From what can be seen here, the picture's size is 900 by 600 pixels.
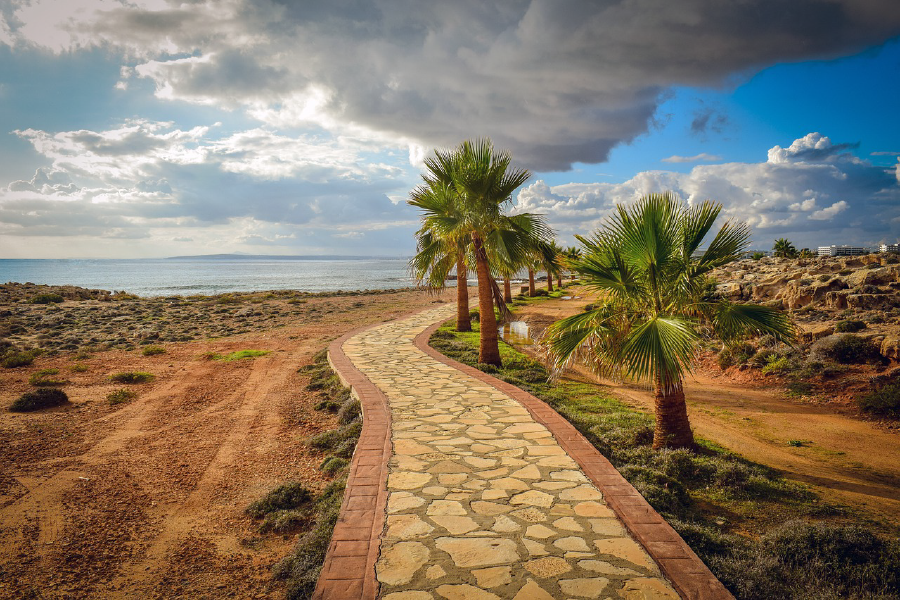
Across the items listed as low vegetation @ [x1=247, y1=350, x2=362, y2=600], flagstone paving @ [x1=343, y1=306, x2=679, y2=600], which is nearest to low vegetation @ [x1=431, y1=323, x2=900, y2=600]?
flagstone paving @ [x1=343, y1=306, x2=679, y2=600]

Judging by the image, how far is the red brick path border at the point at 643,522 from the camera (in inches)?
128

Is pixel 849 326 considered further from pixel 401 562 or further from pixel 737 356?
pixel 401 562

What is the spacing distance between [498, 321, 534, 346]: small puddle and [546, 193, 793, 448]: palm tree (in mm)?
11613

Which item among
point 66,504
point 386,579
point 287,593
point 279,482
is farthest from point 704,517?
point 66,504

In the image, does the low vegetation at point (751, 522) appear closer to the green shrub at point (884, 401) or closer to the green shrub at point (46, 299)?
the green shrub at point (884, 401)

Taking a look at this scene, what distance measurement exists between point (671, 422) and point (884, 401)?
229 inches

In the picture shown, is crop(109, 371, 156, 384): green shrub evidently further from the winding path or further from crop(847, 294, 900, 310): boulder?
crop(847, 294, 900, 310): boulder

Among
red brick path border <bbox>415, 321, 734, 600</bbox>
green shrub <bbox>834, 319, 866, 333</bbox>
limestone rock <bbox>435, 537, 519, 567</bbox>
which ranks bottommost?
limestone rock <bbox>435, 537, 519, 567</bbox>

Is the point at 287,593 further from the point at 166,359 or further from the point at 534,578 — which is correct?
the point at 166,359

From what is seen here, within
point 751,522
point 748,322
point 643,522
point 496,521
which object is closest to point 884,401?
point 748,322

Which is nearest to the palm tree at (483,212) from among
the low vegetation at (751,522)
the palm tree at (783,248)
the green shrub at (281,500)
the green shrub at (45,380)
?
the low vegetation at (751,522)

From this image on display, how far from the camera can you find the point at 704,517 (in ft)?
15.7

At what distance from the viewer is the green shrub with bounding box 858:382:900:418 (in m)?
8.83

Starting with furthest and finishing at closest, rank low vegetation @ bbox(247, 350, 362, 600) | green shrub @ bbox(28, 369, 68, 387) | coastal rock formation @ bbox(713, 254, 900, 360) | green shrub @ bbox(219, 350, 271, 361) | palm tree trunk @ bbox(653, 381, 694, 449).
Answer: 1. green shrub @ bbox(219, 350, 271, 361)
2. coastal rock formation @ bbox(713, 254, 900, 360)
3. green shrub @ bbox(28, 369, 68, 387)
4. palm tree trunk @ bbox(653, 381, 694, 449)
5. low vegetation @ bbox(247, 350, 362, 600)
